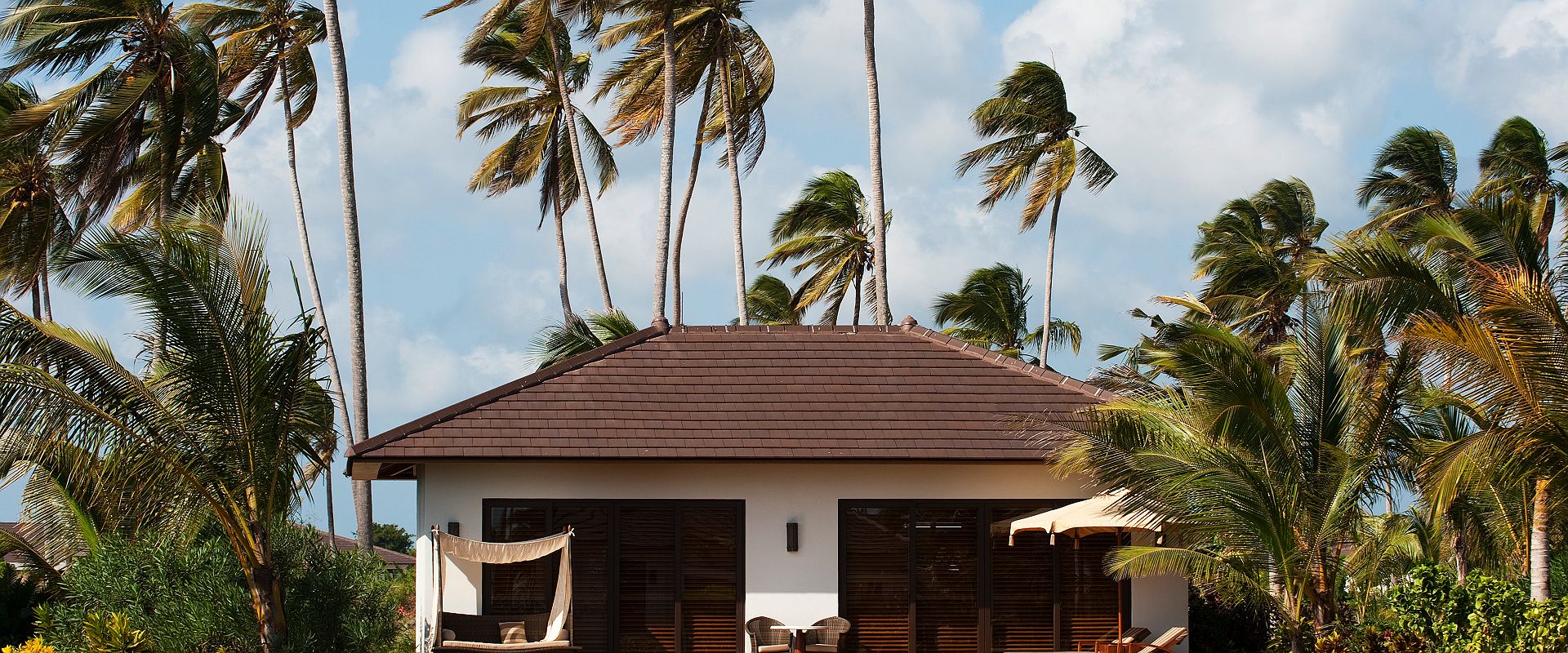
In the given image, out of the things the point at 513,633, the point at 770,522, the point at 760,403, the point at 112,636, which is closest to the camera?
the point at 112,636

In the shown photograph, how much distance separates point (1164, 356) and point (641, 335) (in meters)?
6.32

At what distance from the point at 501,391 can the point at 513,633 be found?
8.90 ft

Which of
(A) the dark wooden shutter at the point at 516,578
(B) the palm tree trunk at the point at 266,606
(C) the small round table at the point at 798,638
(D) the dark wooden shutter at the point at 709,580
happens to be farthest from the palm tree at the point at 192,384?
(C) the small round table at the point at 798,638

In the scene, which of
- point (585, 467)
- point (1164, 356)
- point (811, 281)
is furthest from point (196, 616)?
point (811, 281)

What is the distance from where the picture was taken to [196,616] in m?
12.5

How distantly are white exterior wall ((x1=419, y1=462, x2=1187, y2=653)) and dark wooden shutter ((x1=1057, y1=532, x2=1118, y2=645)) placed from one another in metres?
0.32

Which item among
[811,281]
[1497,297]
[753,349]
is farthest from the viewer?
[811,281]

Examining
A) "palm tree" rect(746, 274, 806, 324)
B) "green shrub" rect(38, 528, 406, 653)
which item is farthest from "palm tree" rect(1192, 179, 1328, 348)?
"green shrub" rect(38, 528, 406, 653)

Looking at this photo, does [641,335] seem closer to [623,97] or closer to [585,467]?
[585,467]

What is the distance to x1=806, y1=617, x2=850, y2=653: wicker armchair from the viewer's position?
44.8 feet

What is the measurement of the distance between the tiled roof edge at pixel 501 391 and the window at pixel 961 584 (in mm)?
3290

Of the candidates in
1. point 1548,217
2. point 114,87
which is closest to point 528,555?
point 114,87

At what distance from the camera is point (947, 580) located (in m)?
14.4

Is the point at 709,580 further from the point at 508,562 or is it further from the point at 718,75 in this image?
the point at 718,75
